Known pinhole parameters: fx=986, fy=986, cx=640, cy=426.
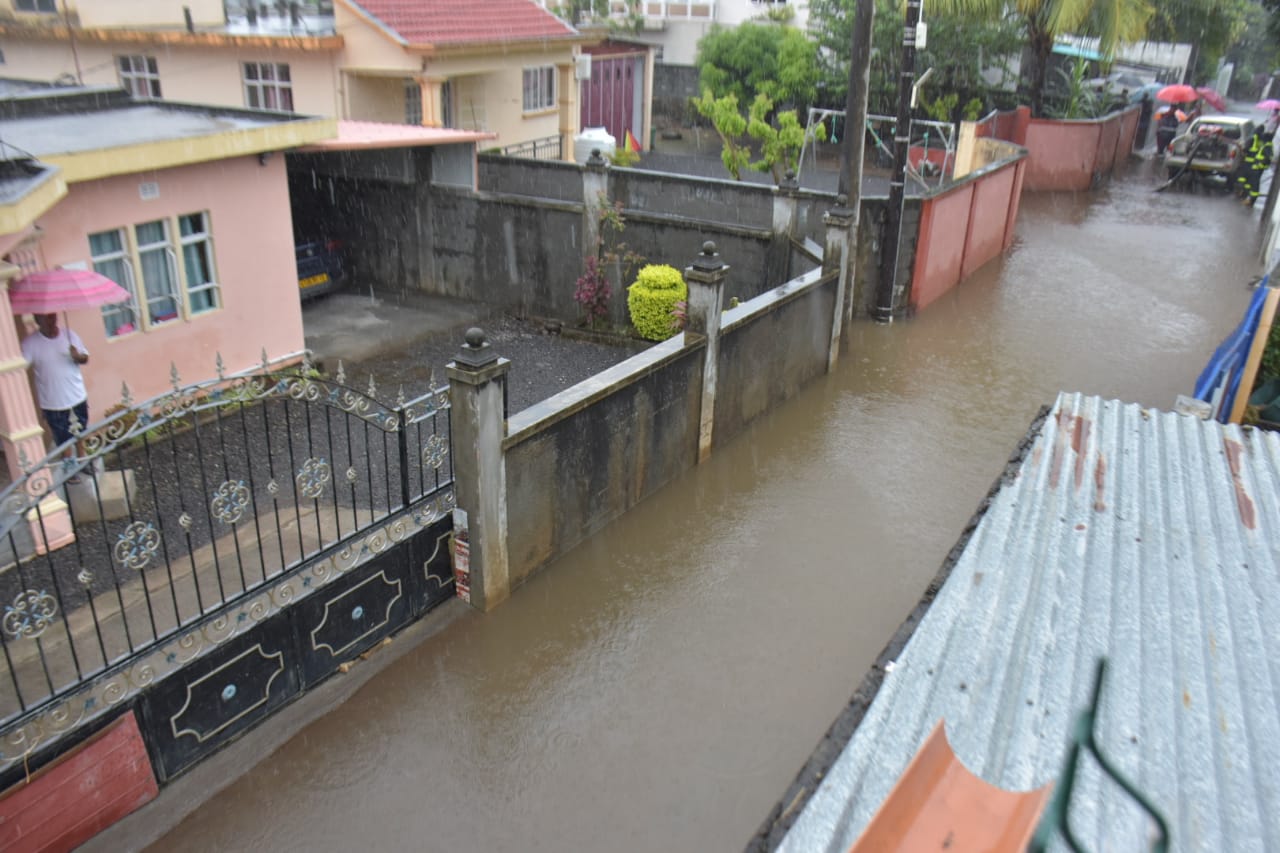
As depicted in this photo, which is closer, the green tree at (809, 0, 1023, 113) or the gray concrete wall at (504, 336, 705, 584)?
the gray concrete wall at (504, 336, 705, 584)

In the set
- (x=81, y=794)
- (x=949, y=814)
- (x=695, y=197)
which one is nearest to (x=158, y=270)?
(x=81, y=794)

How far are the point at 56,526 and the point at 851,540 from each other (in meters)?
6.35

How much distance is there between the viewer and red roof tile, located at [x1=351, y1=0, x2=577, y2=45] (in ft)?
52.7

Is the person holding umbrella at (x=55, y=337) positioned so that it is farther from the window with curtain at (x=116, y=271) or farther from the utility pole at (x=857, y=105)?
the utility pole at (x=857, y=105)

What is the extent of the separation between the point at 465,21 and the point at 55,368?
1170cm

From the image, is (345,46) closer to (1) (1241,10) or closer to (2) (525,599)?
(2) (525,599)

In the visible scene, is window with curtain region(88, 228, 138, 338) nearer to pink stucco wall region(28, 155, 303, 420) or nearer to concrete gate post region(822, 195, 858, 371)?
pink stucco wall region(28, 155, 303, 420)

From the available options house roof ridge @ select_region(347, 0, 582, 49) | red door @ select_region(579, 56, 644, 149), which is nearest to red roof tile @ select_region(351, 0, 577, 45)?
house roof ridge @ select_region(347, 0, 582, 49)

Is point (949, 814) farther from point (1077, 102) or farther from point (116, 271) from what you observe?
point (1077, 102)

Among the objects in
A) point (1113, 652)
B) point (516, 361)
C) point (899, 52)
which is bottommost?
point (516, 361)

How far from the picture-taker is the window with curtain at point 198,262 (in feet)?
33.8

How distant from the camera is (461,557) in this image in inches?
277

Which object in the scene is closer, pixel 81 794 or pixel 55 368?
pixel 81 794

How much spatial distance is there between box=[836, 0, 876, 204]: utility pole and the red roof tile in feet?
23.7
